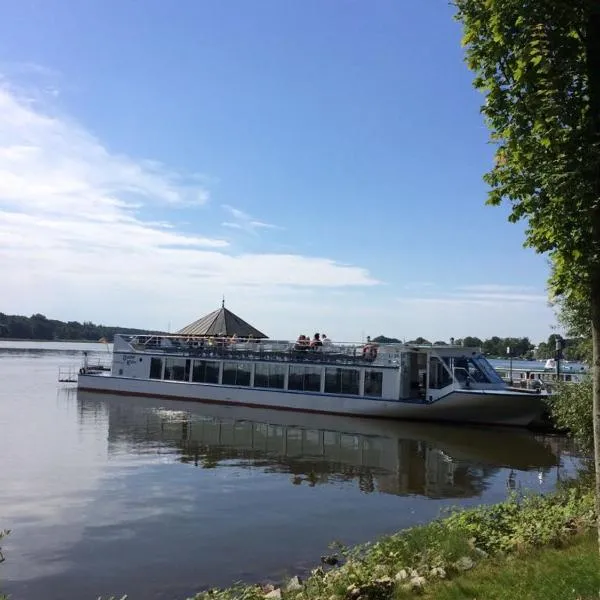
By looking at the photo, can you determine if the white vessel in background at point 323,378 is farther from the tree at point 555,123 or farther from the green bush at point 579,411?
the tree at point 555,123

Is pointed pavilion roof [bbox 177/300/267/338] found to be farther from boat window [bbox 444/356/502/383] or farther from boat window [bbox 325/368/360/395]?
boat window [bbox 444/356/502/383]

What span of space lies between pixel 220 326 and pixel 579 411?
38.0 meters

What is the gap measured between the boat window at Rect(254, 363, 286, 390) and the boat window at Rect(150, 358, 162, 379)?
831 cm

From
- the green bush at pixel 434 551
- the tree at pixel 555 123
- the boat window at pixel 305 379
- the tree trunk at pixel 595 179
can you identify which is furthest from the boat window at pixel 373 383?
the tree trunk at pixel 595 179

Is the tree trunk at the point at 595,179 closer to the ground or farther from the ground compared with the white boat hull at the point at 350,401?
farther from the ground

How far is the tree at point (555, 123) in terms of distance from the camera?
5.92 meters

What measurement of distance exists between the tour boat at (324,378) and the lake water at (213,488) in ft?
4.94

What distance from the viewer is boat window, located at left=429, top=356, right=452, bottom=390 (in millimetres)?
32781

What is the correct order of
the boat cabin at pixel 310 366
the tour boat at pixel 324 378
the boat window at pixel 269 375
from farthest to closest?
the boat window at pixel 269 375, the boat cabin at pixel 310 366, the tour boat at pixel 324 378

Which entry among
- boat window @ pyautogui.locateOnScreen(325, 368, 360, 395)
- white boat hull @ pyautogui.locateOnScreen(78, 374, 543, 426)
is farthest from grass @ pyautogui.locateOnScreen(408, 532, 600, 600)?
boat window @ pyautogui.locateOnScreen(325, 368, 360, 395)

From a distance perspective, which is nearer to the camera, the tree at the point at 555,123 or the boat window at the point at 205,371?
the tree at the point at 555,123

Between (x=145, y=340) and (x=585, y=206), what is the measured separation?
43811 millimetres

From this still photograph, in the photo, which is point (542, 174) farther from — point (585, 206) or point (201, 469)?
point (201, 469)

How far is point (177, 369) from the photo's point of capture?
43.3 meters
